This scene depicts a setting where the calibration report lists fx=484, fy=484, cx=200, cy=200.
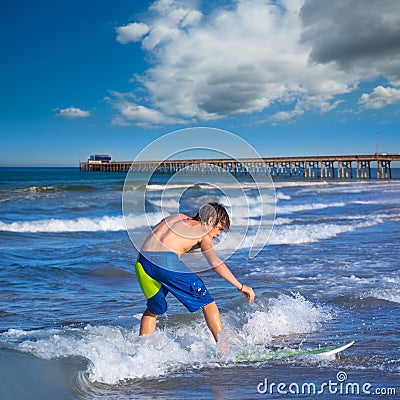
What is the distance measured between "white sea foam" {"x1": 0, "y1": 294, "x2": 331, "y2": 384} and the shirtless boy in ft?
1.07

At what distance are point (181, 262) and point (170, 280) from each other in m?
0.19

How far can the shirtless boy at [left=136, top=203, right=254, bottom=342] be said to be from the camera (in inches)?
161

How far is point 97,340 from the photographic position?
453 centimetres

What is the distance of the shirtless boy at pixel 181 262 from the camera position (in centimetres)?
409

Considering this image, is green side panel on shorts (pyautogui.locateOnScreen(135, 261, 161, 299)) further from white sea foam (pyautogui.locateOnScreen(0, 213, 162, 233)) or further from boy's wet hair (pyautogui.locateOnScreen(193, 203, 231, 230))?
white sea foam (pyautogui.locateOnScreen(0, 213, 162, 233))

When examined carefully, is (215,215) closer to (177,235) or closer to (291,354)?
(177,235)

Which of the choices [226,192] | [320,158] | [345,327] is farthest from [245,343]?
[320,158]

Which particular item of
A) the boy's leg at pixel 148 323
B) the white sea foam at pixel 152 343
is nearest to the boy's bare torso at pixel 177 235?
the boy's leg at pixel 148 323

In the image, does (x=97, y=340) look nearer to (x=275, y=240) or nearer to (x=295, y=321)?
(x=295, y=321)

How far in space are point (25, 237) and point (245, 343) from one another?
1044cm

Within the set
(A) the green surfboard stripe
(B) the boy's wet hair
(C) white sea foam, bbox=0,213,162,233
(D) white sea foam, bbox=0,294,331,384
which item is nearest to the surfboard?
(A) the green surfboard stripe

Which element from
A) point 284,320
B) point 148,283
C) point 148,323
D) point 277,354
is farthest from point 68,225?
point 277,354

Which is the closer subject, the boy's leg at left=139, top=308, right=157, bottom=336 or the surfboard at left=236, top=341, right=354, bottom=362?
the surfboard at left=236, top=341, right=354, bottom=362

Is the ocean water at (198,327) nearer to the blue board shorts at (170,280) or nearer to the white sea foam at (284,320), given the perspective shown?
the white sea foam at (284,320)
